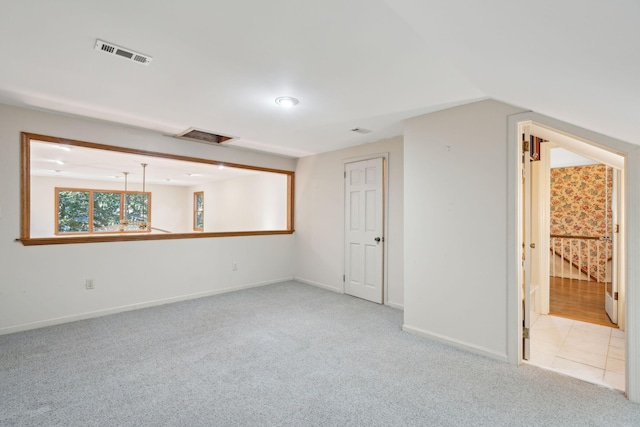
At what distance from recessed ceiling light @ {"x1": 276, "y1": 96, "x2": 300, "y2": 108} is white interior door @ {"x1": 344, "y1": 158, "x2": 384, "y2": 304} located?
71.0 inches

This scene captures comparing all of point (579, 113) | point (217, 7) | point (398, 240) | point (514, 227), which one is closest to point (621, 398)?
point (514, 227)

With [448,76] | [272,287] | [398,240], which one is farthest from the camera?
[272,287]

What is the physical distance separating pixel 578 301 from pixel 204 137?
5814 millimetres

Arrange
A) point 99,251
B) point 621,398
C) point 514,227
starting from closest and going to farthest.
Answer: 1. point 621,398
2. point 514,227
3. point 99,251

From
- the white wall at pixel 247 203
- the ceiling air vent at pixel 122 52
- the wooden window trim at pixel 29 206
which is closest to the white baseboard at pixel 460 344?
the wooden window trim at pixel 29 206

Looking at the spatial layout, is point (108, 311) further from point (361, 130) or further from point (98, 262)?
point (361, 130)

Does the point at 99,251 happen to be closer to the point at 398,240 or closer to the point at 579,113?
the point at 398,240

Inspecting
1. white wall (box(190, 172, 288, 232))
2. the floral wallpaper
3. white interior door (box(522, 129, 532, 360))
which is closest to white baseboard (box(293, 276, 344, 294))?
white wall (box(190, 172, 288, 232))

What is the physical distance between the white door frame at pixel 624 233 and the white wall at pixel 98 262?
3740 mm

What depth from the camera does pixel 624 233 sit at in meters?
2.16

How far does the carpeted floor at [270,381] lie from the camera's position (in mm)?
1844

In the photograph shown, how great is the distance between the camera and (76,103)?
2.92 meters

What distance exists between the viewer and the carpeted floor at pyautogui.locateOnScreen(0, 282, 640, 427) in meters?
1.84

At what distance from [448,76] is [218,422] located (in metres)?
2.76
